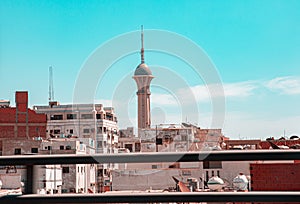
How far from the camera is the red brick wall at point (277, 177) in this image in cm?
542

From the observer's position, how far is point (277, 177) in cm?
704

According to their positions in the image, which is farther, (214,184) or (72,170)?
(72,170)

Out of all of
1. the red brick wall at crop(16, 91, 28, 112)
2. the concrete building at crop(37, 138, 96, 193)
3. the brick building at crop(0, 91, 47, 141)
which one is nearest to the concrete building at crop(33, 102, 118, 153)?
the brick building at crop(0, 91, 47, 141)

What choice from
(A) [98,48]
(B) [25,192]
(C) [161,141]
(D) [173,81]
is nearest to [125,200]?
(B) [25,192]

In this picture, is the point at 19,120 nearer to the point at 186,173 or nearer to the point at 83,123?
the point at 83,123

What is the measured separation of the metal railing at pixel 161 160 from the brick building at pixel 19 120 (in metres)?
50.0

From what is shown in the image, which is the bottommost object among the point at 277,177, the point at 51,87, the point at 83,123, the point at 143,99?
the point at 277,177

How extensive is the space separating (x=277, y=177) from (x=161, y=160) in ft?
17.1

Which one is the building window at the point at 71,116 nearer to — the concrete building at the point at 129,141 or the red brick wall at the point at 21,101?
the concrete building at the point at 129,141

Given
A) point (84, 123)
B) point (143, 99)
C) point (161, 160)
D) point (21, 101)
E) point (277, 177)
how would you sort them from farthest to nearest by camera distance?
point (143, 99) → point (84, 123) → point (21, 101) → point (277, 177) → point (161, 160)

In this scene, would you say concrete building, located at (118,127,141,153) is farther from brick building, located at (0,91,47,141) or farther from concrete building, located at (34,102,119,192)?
brick building, located at (0,91,47,141)

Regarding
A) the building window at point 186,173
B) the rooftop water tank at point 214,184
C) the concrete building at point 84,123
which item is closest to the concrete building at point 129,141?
the concrete building at point 84,123

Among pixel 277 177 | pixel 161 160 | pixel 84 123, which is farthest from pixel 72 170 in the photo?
pixel 161 160

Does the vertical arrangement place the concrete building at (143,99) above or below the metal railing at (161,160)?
above
